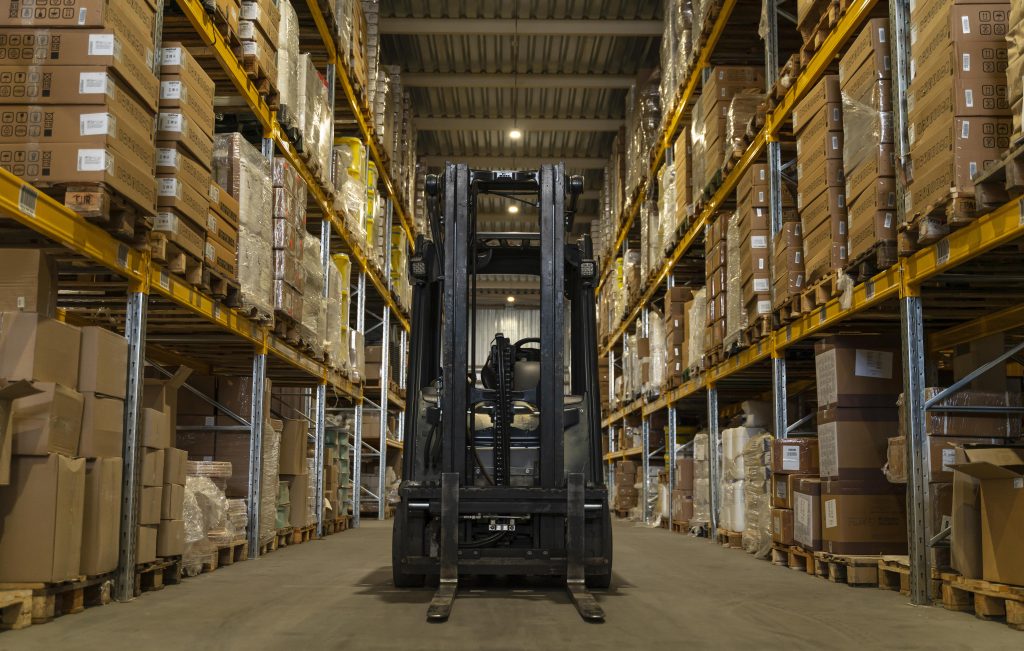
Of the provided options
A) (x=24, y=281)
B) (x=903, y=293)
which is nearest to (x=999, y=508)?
(x=903, y=293)

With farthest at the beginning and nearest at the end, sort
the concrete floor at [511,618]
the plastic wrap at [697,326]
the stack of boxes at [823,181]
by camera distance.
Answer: the plastic wrap at [697,326] < the stack of boxes at [823,181] < the concrete floor at [511,618]

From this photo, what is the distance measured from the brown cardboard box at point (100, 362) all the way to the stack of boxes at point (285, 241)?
3.08m

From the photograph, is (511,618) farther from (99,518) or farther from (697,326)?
(697,326)

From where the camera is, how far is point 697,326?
1079 centimetres

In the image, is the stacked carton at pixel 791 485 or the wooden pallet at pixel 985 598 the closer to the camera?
the wooden pallet at pixel 985 598

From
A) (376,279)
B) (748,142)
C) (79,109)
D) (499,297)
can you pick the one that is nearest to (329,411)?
(376,279)

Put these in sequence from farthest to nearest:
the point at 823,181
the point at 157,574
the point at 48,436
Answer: the point at 823,181, the point at 157,574, the point at 48,436

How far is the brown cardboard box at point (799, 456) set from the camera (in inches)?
279

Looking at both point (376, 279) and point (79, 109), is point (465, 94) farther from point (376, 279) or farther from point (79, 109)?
point (79, 109)

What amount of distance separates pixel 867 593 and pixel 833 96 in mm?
3248

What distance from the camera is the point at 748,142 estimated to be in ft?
28.3

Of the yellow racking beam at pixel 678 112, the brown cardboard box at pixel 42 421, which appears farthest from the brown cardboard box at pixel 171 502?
the yellow racking beam at pixel 678 112

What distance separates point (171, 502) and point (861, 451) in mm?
4266

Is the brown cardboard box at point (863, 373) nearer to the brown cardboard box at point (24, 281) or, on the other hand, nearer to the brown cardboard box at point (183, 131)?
the brown cardboard box at point (183, 131)
